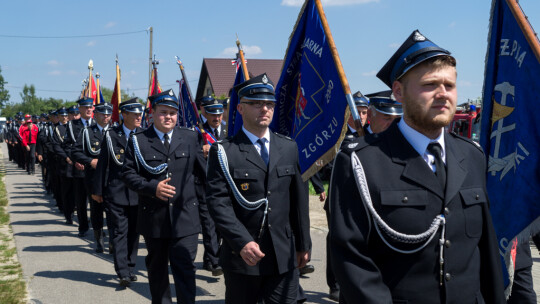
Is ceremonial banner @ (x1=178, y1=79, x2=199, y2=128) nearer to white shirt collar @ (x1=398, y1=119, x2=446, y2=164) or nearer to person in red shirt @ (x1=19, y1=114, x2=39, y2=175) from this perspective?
white shirt collar @ (x1=398, y1=119, x2=446, y2=164)

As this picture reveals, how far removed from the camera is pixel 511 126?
12.8ft

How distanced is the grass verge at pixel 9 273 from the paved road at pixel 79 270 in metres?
0.10

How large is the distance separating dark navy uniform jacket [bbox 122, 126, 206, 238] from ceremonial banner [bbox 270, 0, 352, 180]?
1.04 meters

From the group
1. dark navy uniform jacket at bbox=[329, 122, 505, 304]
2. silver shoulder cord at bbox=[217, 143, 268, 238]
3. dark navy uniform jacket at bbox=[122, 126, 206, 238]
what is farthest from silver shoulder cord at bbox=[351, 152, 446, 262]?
dark navy uniform jacket at bbox=[122, 126, 206, 238]

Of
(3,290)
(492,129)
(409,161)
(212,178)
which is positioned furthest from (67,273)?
(409,161)

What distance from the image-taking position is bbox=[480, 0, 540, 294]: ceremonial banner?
12.2ft

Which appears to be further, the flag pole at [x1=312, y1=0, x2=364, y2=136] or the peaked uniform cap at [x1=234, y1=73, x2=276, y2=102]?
the peaked uniform cap at [x1=234, y1=73, x2=276, y2=102]

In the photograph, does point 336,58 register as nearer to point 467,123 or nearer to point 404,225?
point 404,225

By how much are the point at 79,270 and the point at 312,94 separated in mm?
4554

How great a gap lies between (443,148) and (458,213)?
0.29 metres

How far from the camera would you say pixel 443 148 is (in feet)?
8.20

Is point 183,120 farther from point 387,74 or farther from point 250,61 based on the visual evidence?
point 250,61

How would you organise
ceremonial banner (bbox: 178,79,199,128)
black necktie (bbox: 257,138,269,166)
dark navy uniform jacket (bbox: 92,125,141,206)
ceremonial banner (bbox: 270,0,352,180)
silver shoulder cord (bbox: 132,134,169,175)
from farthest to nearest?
ceremonial banner (bbox: 178,79,199,128) < dark navy uniform jacket (bbox: 92,125,141,206) < silver shoulder cord (bbox: 132,134,169,175) < ceremonial banner (bbox: 270,0,352,180) < black necktie (bbox: 257,138,269,166)

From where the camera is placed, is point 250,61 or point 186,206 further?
point 250,61
